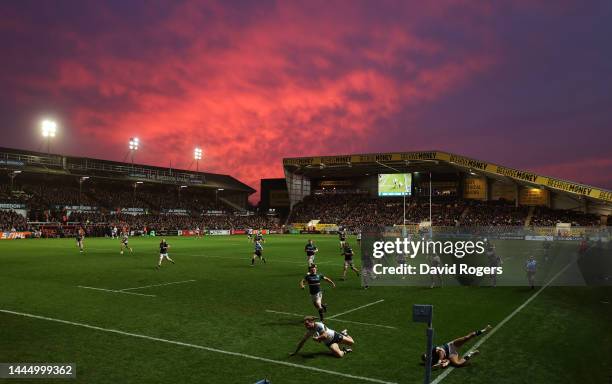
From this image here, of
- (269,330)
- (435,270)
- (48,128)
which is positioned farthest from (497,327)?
(48,128)

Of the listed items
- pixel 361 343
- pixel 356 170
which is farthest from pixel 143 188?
pixel 361 343

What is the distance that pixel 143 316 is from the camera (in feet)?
48.8

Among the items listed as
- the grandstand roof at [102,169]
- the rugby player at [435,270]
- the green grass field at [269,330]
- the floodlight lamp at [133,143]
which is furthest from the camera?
the floodlight lamp at [133,143]

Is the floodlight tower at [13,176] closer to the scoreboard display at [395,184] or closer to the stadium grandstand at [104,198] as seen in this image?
the stadium grandstand at [104,198]

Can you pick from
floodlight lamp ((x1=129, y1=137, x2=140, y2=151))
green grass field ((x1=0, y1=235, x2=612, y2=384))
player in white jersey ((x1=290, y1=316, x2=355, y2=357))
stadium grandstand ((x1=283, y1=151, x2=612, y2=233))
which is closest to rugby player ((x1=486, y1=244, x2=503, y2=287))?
green grass field ((x1=0, y1=235, x2=612, y2=384))

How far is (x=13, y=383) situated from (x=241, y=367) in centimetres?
445

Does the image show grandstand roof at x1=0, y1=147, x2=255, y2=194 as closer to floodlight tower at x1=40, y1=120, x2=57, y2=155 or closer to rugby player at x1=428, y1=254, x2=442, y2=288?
floodlight tower at x1=40, y1=120, x2=57, y2=155

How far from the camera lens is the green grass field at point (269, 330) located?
9.70 metres

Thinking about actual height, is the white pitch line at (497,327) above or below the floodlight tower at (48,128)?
below

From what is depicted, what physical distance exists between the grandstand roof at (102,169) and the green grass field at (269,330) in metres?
57.8

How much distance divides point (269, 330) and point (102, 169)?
81.9 m

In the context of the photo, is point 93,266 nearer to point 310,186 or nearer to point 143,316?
point 143,316

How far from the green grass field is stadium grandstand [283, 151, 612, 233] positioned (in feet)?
183

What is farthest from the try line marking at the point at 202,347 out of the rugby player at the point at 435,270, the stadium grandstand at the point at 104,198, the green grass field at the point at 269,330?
the stadium grandstand at the point at 104,198
